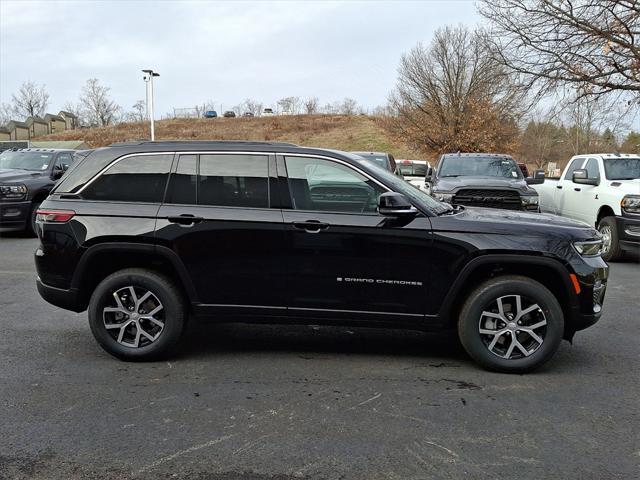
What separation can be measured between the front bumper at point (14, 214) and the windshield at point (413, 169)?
1049cm

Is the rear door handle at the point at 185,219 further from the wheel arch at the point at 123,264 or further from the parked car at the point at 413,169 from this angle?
the parked car at the point at 413,169

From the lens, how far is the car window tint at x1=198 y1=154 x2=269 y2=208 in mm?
4605

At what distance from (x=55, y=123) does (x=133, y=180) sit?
269 feet

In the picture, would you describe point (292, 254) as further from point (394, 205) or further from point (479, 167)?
point (479, 167)

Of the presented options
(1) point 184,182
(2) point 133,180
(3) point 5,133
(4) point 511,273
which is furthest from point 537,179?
(3) point 5,133

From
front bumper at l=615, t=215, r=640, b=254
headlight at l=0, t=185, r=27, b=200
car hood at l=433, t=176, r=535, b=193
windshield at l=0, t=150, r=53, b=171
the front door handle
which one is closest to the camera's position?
the front door handle

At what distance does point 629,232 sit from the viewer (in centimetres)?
932

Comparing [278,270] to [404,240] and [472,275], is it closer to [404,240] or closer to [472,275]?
[404,240]

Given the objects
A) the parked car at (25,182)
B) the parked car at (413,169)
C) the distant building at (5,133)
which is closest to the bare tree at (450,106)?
the parked car at (413,169)

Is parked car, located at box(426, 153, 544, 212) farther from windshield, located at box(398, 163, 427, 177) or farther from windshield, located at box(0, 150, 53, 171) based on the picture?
windshield, located at box(0, 150, 53, 171)

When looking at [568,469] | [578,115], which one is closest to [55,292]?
[568,469]

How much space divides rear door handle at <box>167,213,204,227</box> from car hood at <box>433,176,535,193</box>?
6718 mm

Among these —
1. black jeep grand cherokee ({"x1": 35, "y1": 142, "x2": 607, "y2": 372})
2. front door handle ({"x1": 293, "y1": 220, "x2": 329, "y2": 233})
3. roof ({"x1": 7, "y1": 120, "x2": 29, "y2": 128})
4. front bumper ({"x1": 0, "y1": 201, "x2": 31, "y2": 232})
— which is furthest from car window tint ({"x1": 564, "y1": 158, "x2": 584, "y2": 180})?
roof ({"x1": 7, "y1": 120, "x2": 29, "y2": 128})

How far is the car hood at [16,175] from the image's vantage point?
1187 centimetres
